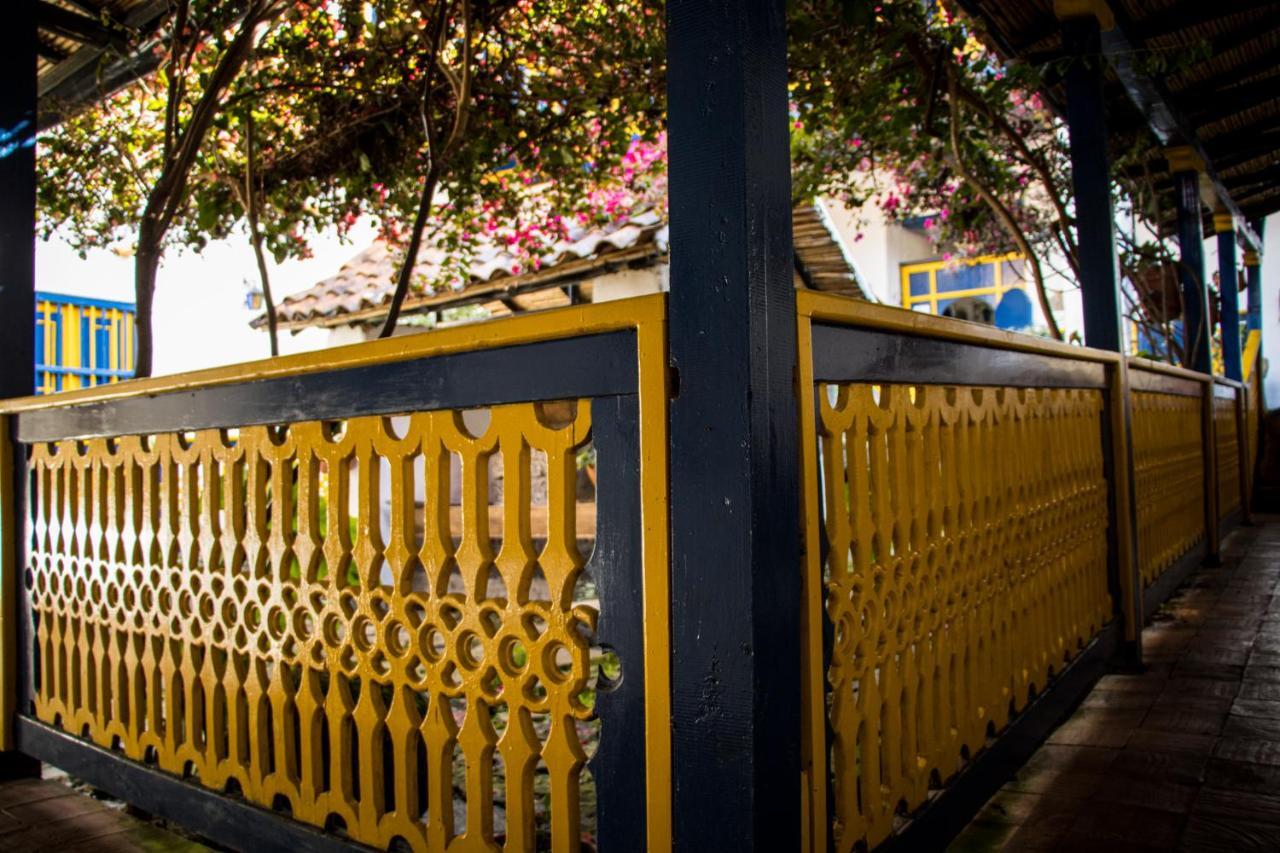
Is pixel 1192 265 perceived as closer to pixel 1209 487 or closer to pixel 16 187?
pixel 1209 487

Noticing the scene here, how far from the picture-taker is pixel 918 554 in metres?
1.82

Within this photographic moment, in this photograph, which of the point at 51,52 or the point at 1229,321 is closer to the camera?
the point at 51,52

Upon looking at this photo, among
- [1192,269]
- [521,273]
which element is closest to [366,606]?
[521,273]

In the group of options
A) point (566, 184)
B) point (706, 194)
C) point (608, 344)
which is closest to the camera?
point (706, 194)

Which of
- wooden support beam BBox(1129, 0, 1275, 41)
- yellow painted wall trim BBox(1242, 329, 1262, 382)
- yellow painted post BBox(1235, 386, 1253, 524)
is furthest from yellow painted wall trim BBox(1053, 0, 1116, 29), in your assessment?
yellow painted wall trim BBox(1242, 329, 1262, 382)

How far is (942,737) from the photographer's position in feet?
6.29

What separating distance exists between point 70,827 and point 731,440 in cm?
217

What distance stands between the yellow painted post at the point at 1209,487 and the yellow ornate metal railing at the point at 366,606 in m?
5.07

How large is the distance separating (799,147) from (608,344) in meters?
4.95

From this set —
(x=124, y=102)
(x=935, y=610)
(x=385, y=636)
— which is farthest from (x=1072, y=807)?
(x=124, y=102)

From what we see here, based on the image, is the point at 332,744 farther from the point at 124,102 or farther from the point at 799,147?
the point at 799,147

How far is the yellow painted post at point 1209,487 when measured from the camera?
18.3ft

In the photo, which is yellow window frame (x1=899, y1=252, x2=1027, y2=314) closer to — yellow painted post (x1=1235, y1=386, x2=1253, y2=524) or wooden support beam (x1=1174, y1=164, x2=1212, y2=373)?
yellow painted post (x1=1235, y1=386, x2=1253, y2=524)

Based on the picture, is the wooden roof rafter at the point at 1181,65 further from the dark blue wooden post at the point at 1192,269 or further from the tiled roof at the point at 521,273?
the tiled roof at the point at 521,273
